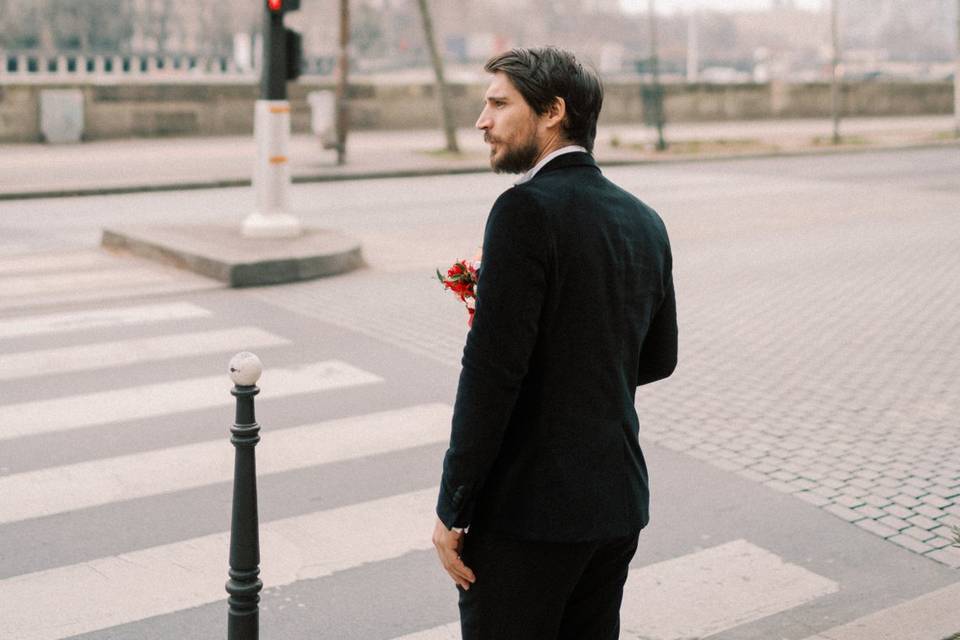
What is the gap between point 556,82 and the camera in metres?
2.43

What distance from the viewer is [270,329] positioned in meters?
8.48

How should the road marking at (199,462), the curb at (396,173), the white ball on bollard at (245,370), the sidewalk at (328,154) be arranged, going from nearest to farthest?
the white ball on bollard at (245,370), the road marking at (199,462), the curb at (396,173), the sidewalk at (328,154)

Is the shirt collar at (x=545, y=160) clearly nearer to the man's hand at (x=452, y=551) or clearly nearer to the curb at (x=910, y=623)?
the man's hand at (x=452, y=551)

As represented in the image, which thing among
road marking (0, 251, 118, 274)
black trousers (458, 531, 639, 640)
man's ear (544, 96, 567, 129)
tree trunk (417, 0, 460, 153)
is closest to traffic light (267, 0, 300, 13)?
road marking (0, 251, 118, 274)

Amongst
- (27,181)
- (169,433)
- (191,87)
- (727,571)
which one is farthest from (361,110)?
(727,571)

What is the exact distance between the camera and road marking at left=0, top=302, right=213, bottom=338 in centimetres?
838

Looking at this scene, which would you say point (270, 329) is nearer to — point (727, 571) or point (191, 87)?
point (727, 571)

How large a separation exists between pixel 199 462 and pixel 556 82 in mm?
A: 3704

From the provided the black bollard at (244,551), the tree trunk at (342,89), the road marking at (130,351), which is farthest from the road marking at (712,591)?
the tree trunk at (342,89)

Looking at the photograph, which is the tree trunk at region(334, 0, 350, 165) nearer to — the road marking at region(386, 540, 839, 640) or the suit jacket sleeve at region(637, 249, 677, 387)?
the road marking at region(386, 540, 839, 640)

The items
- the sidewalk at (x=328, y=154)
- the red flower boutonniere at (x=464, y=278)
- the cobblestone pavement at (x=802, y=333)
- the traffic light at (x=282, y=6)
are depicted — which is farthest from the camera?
Result: the sidewalk at (x=328, y=154)

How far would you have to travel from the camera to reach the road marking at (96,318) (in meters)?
8.38

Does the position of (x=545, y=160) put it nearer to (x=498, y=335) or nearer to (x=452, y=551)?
(x=498, y=335)

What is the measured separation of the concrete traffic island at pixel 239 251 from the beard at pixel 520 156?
7.65 m
